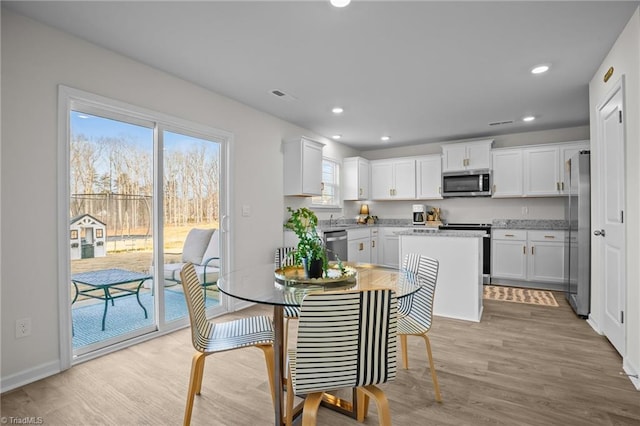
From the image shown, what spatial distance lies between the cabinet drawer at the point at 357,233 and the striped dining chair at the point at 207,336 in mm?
3416

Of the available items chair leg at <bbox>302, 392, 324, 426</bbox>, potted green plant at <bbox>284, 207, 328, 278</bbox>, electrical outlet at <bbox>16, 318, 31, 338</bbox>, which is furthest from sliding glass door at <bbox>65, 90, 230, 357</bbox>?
chair leg at <bbox>302, 392, 324, 426</bbox>

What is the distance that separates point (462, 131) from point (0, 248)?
571cm

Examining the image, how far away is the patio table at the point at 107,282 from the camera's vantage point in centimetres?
263

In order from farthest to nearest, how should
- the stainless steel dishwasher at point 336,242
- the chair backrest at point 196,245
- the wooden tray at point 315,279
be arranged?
1. the stainless steel dishwasher at point 336,242
2. the chair backrest at point 196,245
3. the wooden tray at point 315,279

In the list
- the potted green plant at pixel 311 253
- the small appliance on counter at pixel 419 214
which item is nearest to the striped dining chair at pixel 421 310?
the potted green plant at pixel 311 253

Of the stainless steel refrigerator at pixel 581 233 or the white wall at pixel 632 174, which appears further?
the stainless steel refrigerator at pixel 581 233

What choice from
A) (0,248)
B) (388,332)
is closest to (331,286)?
(388,332)

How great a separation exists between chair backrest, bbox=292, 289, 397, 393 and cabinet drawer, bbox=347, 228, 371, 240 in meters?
3.92

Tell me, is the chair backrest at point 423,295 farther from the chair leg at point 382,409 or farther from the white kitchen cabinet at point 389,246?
the white kitchen cabinet at point 389,246

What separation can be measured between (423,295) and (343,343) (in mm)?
1116

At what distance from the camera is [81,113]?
8.52ft

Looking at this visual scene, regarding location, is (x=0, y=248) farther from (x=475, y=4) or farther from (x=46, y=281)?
(x=475, y=4)

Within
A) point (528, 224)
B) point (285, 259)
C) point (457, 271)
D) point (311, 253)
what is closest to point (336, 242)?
point (457, 271)

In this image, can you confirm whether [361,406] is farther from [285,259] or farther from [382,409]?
[285,259]
